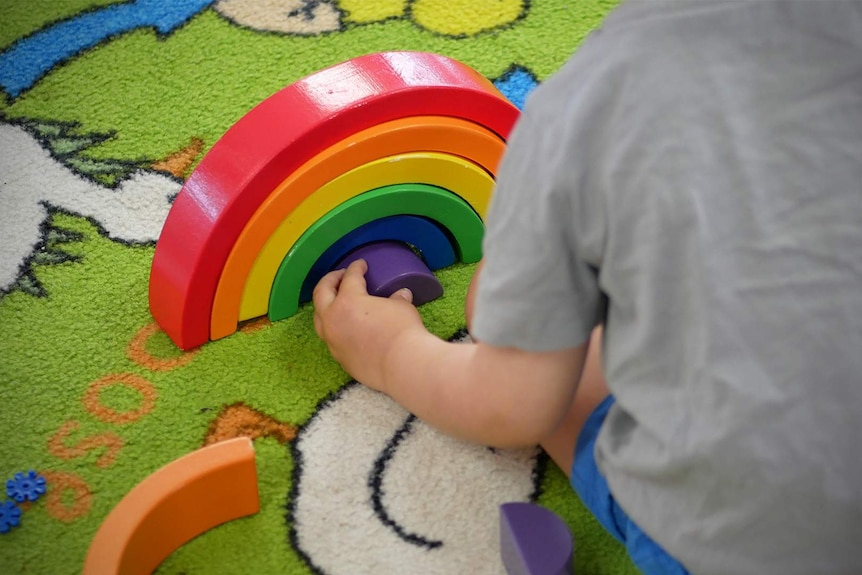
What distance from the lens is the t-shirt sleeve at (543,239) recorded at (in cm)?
47

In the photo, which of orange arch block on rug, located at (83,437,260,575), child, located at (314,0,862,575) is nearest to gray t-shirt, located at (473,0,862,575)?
child, located at (314,0,862,575)

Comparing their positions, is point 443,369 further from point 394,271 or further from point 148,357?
point 148,357

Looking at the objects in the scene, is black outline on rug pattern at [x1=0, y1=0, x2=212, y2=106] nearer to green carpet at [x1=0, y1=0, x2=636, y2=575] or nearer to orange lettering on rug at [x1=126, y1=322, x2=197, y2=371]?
green carpet at [x1=0, y1=0, x2=636, y2=575]

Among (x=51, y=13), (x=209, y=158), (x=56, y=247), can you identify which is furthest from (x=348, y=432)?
(x=51, y=13)

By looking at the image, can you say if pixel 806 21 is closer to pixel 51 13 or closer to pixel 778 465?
pixel 778 465

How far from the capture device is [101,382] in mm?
765

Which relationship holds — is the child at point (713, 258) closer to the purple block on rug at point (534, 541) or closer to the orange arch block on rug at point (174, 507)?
the purple block on rug at point (534, 541)

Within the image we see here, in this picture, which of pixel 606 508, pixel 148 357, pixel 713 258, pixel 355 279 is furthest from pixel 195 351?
pixel 713 258

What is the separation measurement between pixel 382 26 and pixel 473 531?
0.68 metres

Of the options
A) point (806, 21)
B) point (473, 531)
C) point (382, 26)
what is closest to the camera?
point (806, 21)

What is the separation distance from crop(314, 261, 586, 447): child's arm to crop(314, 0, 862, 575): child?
3 cm

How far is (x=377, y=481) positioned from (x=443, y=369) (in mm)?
113

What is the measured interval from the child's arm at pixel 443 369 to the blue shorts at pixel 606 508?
0.16 ft

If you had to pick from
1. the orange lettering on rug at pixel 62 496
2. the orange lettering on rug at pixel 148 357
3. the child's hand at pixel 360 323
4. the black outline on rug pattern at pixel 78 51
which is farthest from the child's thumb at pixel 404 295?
the black outline on rug pattern at pixel 78 51
